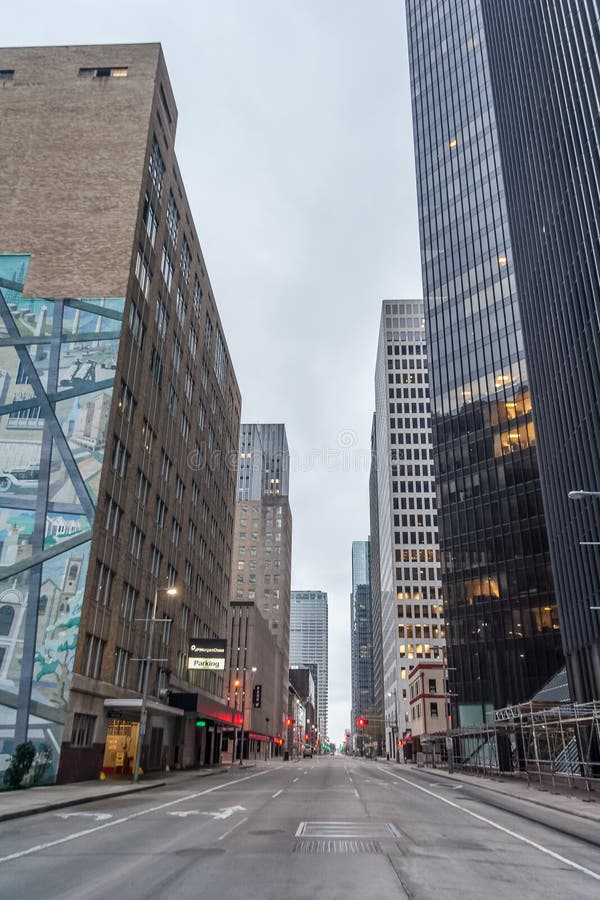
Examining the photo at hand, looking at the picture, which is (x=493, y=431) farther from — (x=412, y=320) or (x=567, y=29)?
(x=412, y=320)

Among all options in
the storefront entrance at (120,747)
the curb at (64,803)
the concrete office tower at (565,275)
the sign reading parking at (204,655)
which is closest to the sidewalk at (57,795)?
the curb at (64,803)

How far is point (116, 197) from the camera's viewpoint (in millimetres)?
41656

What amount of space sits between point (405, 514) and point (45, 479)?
11031 centimetres

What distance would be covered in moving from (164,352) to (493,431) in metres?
49.3

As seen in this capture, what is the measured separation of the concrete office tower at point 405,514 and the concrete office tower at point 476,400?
1785 inches

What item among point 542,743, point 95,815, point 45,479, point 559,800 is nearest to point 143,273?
point 45,479

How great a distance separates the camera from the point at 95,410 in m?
35.7

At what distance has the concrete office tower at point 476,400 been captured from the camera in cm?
7500

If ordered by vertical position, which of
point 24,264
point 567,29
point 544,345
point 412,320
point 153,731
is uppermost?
point 412,320

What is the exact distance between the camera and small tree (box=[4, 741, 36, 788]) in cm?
2676

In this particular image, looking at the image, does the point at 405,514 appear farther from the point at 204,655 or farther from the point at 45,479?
the point at 45,479

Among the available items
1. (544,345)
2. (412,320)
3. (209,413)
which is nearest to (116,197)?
(209,413)

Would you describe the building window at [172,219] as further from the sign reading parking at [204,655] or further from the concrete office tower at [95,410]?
the sign reading parking at [204,655]

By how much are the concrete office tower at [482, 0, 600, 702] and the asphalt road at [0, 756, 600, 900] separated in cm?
2609
